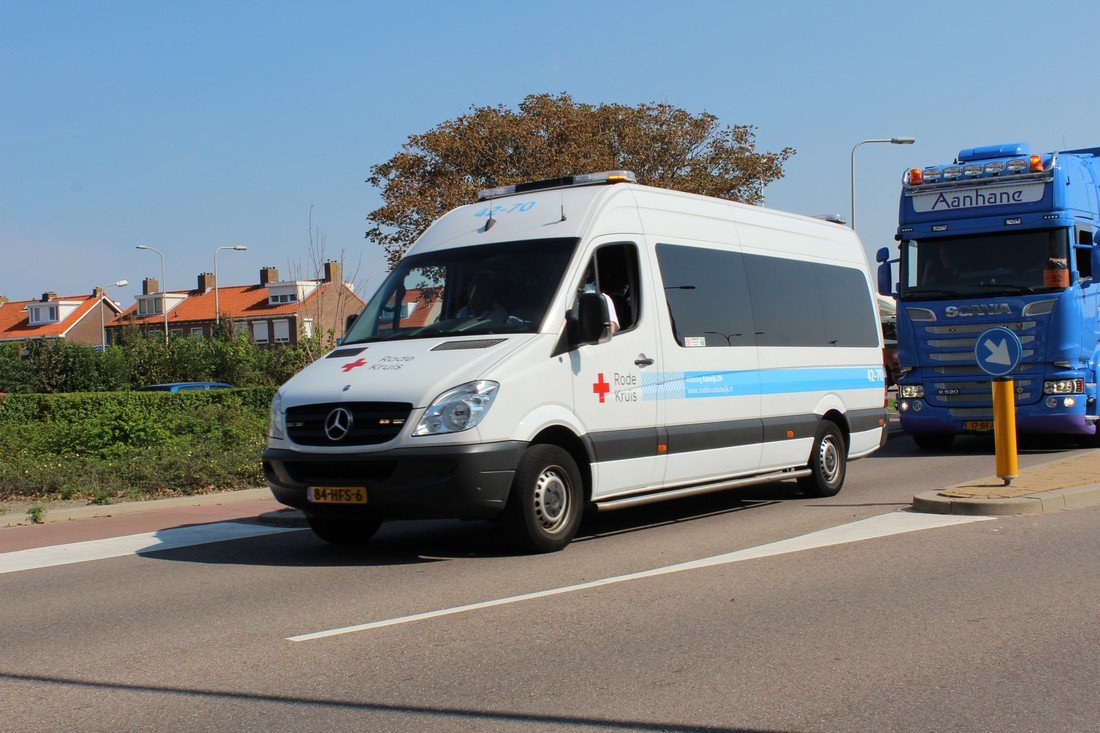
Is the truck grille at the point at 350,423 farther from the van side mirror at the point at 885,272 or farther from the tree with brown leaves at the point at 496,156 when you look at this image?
the tree with brown leaves at the point at 496,156

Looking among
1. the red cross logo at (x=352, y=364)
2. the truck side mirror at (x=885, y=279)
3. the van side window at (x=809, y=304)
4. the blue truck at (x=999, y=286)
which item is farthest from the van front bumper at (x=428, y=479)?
the truck side mirror at (x=885, y=279)

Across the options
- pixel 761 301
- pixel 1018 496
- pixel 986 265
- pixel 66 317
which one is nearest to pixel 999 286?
pixel 986 265

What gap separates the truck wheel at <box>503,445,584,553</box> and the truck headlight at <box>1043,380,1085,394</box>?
971cm

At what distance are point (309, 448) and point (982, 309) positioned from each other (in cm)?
1106

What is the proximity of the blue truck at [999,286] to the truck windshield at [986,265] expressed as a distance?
14 millimetres

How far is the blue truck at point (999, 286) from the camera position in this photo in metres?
16.5

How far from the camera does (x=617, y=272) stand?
9969 mm

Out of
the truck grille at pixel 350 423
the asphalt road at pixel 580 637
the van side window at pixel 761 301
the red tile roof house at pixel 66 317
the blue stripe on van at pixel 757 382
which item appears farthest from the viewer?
the red tile roof house at pixel 66 317

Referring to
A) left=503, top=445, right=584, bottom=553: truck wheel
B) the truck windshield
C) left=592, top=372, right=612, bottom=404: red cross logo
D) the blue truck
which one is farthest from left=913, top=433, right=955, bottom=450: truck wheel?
left=503, top=445, right=584, bottom=553: truck wheel

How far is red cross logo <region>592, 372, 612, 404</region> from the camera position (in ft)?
31.0

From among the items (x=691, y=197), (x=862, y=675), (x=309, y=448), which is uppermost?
(x=691, y=197)

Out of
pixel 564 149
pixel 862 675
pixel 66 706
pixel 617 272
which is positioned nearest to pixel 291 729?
pixel 66 706

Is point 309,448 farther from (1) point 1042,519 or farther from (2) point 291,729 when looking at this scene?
(1) point 1042,519

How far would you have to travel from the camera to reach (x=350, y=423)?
8734 mm
